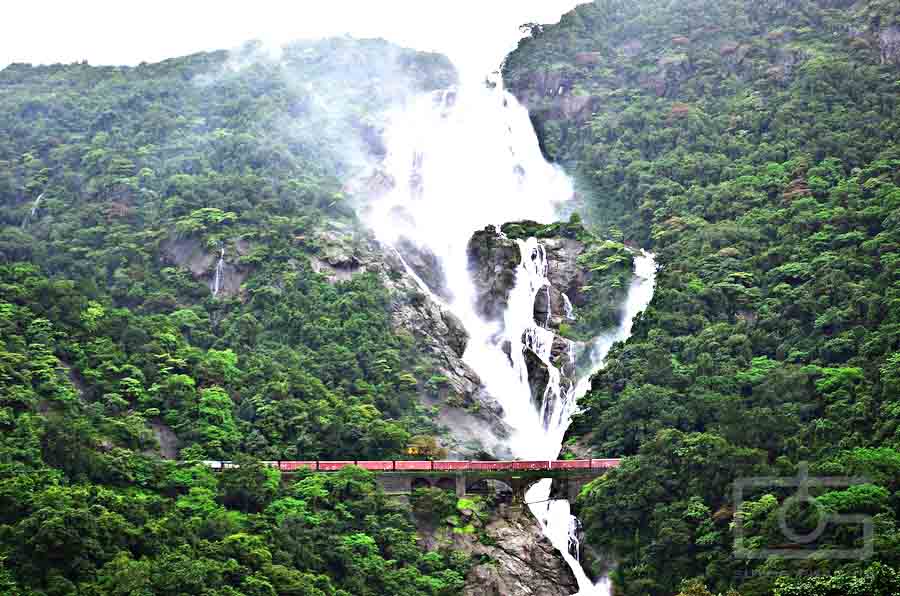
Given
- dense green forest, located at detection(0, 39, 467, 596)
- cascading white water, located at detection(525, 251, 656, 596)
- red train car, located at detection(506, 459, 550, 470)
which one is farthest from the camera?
red train car, located at detection(506, 459, 550, 470)

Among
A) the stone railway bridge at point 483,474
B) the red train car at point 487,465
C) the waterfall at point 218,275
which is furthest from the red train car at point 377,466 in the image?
the waterfall at point 218,275

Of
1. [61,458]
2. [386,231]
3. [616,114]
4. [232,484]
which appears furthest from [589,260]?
[61,458]

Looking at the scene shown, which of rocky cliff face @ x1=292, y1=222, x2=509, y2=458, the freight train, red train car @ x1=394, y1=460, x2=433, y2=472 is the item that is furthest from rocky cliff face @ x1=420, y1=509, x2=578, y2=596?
rocky cliff face @ x1=292, y1=222, x2=509, y2=458

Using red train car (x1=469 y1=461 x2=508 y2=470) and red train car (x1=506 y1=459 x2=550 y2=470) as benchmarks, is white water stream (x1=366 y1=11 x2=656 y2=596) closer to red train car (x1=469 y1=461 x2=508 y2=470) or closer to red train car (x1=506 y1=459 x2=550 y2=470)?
red train car (x1=506 y1=459 x2=550 y2=470)

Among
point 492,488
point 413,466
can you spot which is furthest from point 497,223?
point 413,466

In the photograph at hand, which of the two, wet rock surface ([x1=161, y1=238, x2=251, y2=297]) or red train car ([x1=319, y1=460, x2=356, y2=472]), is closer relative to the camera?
red train car ([x1=319, y1=460, x2=356, y2=472])

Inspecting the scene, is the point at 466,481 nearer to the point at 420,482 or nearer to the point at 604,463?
the point at 420,482
